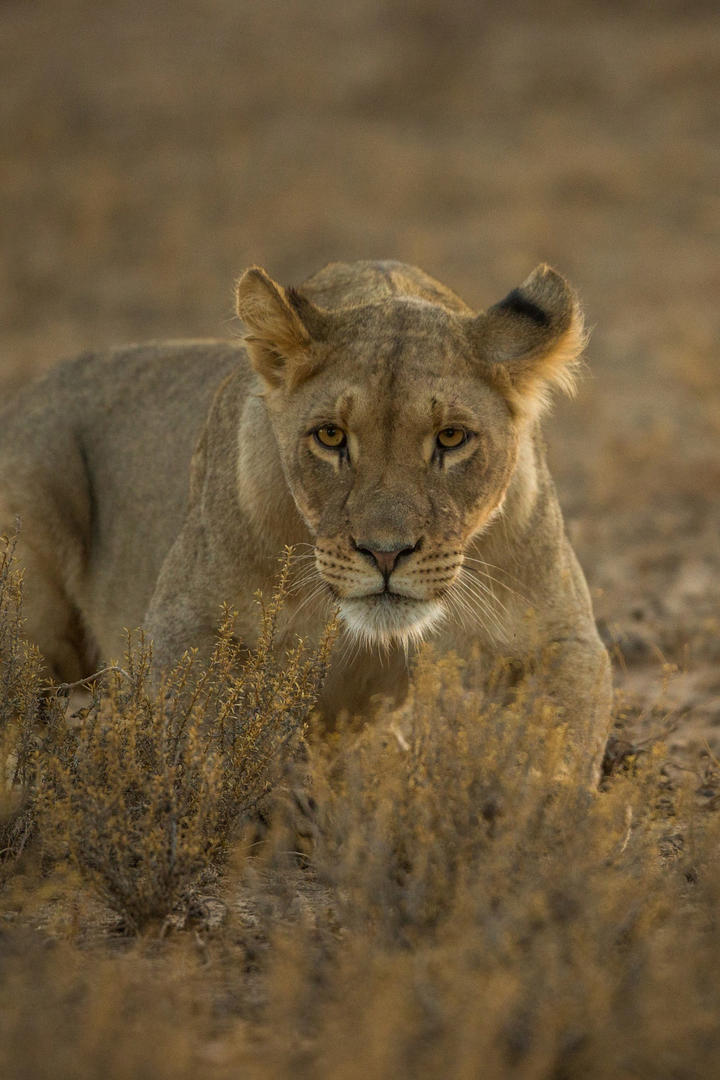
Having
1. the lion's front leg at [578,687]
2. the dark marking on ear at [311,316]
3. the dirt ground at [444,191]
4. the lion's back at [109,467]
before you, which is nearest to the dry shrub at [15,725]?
the dark marking on ear at [311,316]

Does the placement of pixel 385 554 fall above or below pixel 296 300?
below

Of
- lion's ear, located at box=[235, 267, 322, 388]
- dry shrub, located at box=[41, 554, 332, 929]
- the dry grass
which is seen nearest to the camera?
the dry grass

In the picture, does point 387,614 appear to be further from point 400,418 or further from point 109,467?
point 109,467

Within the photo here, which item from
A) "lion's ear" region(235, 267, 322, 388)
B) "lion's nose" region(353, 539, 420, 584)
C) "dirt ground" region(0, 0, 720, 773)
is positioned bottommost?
"lion's nose" region(353, 539, 420, 584)

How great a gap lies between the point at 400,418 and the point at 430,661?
730 millimetres

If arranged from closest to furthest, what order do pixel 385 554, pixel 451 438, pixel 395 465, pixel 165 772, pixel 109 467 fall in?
pixel 165 772
pixel 385 554
pixel 395 465
pixel 451 438
pixel 109 467

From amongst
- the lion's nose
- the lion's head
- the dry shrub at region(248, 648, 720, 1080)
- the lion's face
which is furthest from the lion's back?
the dry shrub at region(248, 648, 720, 1080)

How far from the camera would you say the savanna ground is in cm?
273

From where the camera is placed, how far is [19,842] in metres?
3.85

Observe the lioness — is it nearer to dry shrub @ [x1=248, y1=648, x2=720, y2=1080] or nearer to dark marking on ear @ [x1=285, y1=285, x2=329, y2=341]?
dark marking on ear @ [x1=285, y1=285, x2=329, y2=341]

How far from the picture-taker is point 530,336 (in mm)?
4375

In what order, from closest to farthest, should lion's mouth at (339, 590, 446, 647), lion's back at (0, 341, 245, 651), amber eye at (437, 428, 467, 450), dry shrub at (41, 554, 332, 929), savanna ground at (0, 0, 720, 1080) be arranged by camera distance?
savanna ground at (0, 0, 720, 1080), dry shrub at (41, 554, 332, 929), lion's mouth at (339, 590, 446, 647), amber eye at (437, 428, 467, 450), lion's back at (0, 341, 245, 651)

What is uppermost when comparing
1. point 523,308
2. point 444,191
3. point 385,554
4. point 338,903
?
point 444,191

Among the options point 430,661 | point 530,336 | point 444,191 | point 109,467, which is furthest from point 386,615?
point 444,191
